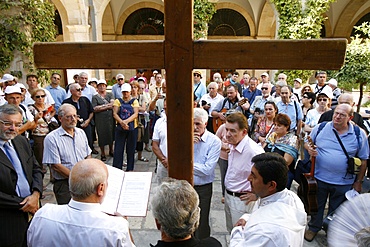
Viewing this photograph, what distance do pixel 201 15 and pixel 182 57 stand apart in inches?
384

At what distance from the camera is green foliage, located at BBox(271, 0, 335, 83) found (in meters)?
10.3

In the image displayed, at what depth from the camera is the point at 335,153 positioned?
3361 millimetres

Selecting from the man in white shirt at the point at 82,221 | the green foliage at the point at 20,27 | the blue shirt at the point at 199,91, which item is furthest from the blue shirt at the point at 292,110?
the green foliage at the point at 20,27

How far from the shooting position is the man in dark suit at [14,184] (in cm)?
242

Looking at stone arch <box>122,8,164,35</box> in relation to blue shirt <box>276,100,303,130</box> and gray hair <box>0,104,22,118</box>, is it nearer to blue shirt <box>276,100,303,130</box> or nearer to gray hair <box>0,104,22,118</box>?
blue shirt <box>276,100,303,130</box>

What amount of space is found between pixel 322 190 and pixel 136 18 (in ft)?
57.2

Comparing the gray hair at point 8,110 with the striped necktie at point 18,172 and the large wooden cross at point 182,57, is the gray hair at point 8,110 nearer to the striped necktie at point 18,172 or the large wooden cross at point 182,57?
the striped necktie at point 18,172

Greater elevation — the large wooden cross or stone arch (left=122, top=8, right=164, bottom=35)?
stone arch (left=122, top=8, right=164, bottom=35)

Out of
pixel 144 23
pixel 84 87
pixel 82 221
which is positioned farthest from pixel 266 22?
pixel 82 221

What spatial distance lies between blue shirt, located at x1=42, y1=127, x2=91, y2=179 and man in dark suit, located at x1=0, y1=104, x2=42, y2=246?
11.2 inches

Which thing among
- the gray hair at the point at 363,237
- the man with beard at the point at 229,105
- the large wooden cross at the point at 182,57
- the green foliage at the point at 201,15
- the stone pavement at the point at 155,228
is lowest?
the stone pavement at the point at 155,228

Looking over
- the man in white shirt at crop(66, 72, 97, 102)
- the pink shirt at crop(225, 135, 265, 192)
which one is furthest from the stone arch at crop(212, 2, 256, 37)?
the pink shirt at crop(225, 135, 265, 192)

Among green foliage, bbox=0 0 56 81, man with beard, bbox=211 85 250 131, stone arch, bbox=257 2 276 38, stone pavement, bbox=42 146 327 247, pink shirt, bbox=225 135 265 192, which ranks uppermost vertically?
stone arch, bbox=257 2 276 38

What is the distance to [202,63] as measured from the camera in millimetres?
1678
